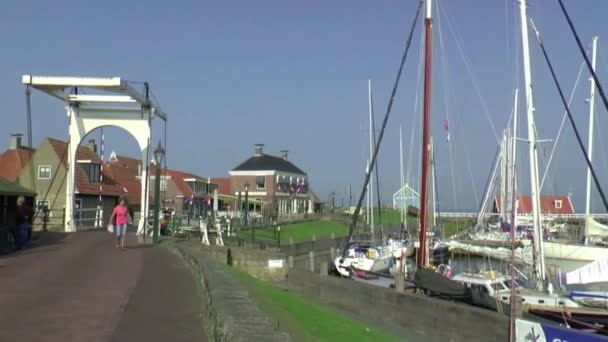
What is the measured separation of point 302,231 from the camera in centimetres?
6284

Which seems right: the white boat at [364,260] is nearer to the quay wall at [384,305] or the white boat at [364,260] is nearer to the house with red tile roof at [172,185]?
the quay wall at [384,305]

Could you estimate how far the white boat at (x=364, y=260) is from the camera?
112 feet

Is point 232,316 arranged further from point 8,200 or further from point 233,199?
point 233,199

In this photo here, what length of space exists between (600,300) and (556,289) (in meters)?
3.12

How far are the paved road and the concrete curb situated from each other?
26 cm

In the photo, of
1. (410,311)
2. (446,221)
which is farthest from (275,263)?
(446,221)

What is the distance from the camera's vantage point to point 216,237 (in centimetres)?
3459

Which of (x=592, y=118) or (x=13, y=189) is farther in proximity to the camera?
(x=592, y=118)

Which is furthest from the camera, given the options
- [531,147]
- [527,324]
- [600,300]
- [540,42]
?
[540,42]

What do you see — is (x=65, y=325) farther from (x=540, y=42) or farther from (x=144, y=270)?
(x=540, y=42)

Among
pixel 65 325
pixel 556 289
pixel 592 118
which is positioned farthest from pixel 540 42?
pixel 65 325

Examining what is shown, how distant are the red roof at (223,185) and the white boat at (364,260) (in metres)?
51.1

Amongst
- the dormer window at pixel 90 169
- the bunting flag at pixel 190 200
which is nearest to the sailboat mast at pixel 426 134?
the dormer window at pixel 90 169

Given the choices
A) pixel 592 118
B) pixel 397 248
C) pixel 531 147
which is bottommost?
pixel 397 248
